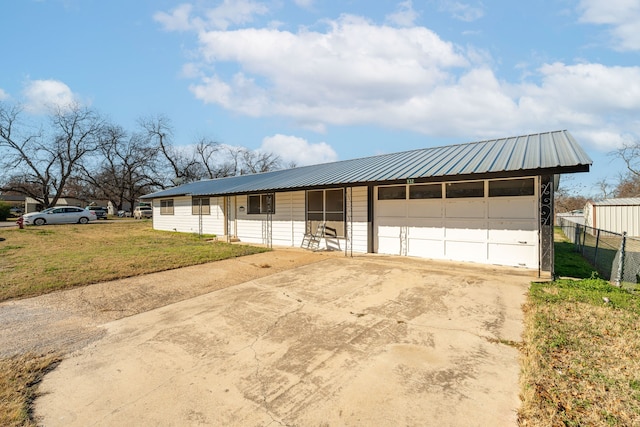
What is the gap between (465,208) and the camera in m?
8.43

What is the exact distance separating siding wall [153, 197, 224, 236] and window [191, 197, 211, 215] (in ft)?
0.73

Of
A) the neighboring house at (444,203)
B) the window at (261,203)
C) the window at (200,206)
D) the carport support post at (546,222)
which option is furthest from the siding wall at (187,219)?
the carport support post at (546,222)

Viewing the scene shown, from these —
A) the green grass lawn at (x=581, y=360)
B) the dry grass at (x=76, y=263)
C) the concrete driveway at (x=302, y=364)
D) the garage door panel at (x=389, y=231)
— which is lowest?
the concrete driveway at (x=302, y=364)

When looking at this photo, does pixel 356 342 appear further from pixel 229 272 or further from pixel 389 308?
pixel 229 272

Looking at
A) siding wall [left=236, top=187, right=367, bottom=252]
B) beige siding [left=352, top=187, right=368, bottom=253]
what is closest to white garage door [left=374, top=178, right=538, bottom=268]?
beige siding [left=352, top=187, right=368, bottom=253]

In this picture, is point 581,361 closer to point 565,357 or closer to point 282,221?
point 565,357

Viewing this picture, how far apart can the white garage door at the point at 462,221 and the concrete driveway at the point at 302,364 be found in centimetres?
258

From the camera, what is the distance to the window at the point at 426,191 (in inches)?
349

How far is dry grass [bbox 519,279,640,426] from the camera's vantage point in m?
2.42

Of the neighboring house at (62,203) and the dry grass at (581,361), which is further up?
the neighboring house at (62,203)

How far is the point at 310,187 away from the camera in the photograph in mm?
10703

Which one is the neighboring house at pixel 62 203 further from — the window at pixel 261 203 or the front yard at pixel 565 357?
the front yard at pixel 565 357

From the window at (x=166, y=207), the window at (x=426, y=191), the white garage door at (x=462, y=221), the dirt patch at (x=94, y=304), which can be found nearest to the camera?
the dirt patch at (x=94, y=304)

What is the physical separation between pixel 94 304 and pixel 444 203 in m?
8.30
